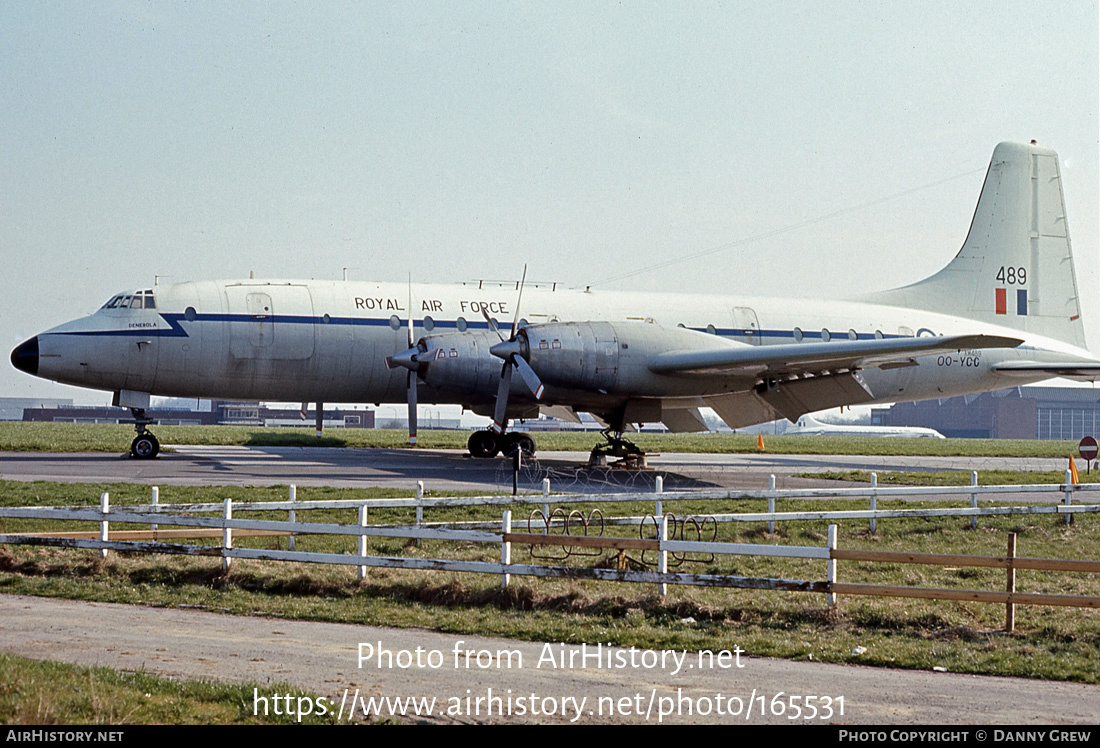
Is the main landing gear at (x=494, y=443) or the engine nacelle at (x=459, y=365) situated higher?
the engine nacelle at (x=459, y=365)

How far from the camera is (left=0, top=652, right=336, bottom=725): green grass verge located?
25.9 ft

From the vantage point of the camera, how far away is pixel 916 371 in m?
40.2

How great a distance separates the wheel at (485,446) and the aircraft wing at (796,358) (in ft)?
23.8

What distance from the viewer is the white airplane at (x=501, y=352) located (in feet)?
100

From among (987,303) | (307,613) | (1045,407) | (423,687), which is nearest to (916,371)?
(987,303)

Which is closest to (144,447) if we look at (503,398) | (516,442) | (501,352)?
(503,398)

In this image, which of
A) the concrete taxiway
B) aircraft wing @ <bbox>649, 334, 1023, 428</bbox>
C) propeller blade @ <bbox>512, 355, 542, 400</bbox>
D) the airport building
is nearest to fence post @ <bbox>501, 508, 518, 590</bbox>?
the concrete taxiway

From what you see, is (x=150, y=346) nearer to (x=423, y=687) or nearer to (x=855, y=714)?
(x=423, y=687)

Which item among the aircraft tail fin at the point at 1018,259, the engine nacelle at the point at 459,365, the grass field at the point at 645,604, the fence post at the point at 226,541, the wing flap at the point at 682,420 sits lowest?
the grass field at the point at 645,604

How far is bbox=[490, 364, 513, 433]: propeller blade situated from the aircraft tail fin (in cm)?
2098

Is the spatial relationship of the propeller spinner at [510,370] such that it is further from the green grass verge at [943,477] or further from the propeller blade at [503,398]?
the green grass verge at [943,477]

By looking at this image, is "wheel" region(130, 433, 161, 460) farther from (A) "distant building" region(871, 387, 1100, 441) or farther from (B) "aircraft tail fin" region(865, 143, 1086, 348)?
(A) "distant building" region(871, 387, 1100, 441)

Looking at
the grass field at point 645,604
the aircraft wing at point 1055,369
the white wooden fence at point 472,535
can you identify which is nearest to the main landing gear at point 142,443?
the white wooden fence at point 472,535
